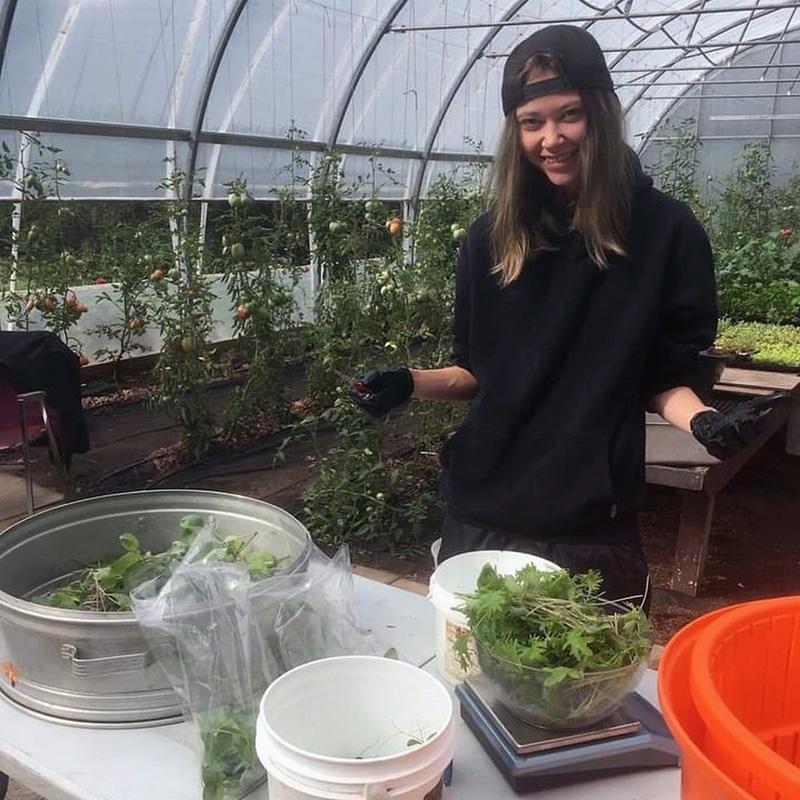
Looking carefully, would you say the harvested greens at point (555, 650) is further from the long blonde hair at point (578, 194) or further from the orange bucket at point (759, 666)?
the long blonde hair at point (578, 194)

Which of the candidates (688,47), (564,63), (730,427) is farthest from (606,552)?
(688,47)

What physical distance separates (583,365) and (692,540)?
191cm

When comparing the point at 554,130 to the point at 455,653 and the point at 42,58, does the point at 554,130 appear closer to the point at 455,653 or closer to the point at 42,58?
the point at 455,653

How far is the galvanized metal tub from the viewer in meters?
1.07

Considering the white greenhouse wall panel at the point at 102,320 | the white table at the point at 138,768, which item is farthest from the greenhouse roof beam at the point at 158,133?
the white table at the point at 138,768

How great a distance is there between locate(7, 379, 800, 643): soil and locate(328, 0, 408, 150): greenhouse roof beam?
10.3 feet

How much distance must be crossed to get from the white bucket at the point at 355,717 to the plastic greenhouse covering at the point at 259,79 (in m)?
4.88

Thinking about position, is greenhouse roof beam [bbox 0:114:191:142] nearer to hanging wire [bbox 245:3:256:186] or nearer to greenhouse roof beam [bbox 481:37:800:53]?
hanging wire [bbox 245:3:256:186]

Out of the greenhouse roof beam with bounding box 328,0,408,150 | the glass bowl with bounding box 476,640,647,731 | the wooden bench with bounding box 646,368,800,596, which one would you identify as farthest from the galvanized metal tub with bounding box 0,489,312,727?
the greenhouse roof beam with bounding box 328,0,408,150

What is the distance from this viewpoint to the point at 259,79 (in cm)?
645

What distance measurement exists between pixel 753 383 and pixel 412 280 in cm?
174

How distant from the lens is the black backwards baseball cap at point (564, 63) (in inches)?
52.3

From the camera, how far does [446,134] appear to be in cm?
920

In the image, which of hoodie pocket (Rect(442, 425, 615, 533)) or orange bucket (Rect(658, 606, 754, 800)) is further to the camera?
hoodie pocket (Rect(442, 425, 615, 533))
